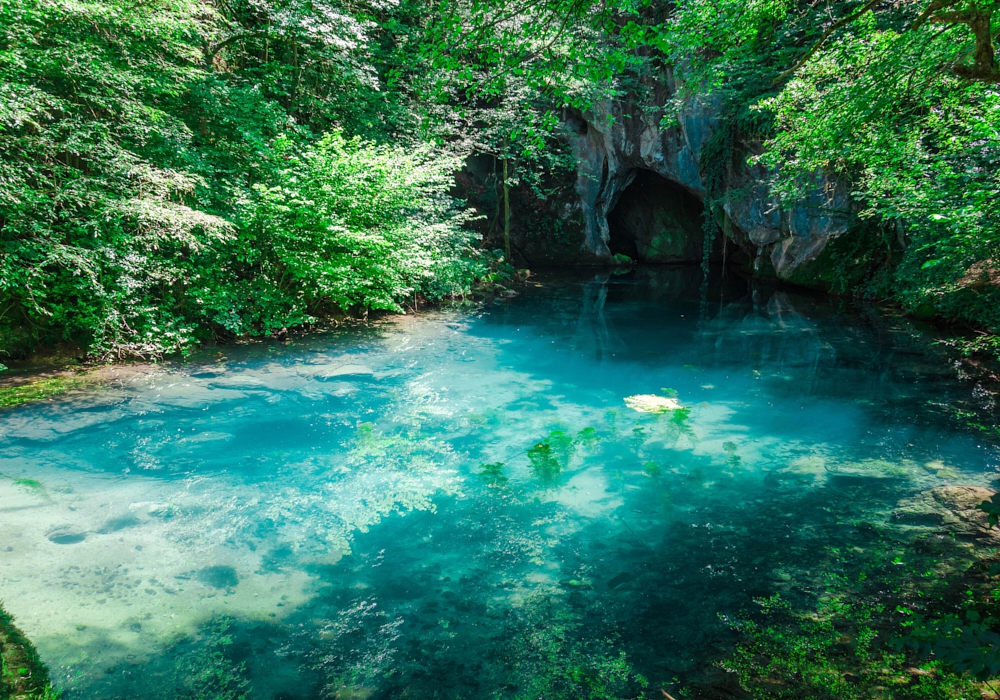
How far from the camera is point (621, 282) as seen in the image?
17922 mm

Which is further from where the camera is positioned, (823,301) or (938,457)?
(823,301)

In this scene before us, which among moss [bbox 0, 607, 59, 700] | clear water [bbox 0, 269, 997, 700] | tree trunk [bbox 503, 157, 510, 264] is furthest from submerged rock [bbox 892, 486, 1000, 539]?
tree trunk [bbox 503, 157, 510, 264]

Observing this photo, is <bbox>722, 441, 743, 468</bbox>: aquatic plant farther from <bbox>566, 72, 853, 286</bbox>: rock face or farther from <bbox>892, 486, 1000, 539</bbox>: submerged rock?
<bbox>566, 72, 853, 286</bbox>: rock face

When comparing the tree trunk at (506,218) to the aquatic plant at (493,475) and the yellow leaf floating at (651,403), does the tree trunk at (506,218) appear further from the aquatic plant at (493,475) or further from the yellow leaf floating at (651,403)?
the aquatic plant at (493,475)

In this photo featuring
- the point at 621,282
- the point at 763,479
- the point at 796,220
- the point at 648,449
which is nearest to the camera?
the point at 763,479

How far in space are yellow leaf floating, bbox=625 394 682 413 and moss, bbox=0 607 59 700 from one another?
5.78m

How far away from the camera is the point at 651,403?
289 inches

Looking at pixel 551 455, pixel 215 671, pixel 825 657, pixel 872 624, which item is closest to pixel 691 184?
pixel 551 455

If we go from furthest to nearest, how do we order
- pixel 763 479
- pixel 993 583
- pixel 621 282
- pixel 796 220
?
pixel 621 282, pixel 796 220, pixel 763 479, pixel 993 583

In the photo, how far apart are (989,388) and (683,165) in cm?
1244

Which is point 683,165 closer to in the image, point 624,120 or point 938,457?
point 624,120

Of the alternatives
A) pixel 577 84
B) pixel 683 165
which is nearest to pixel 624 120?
pixel 683 165

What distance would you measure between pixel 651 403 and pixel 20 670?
614 cm

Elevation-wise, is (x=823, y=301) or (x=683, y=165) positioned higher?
(x=683, y=165)
